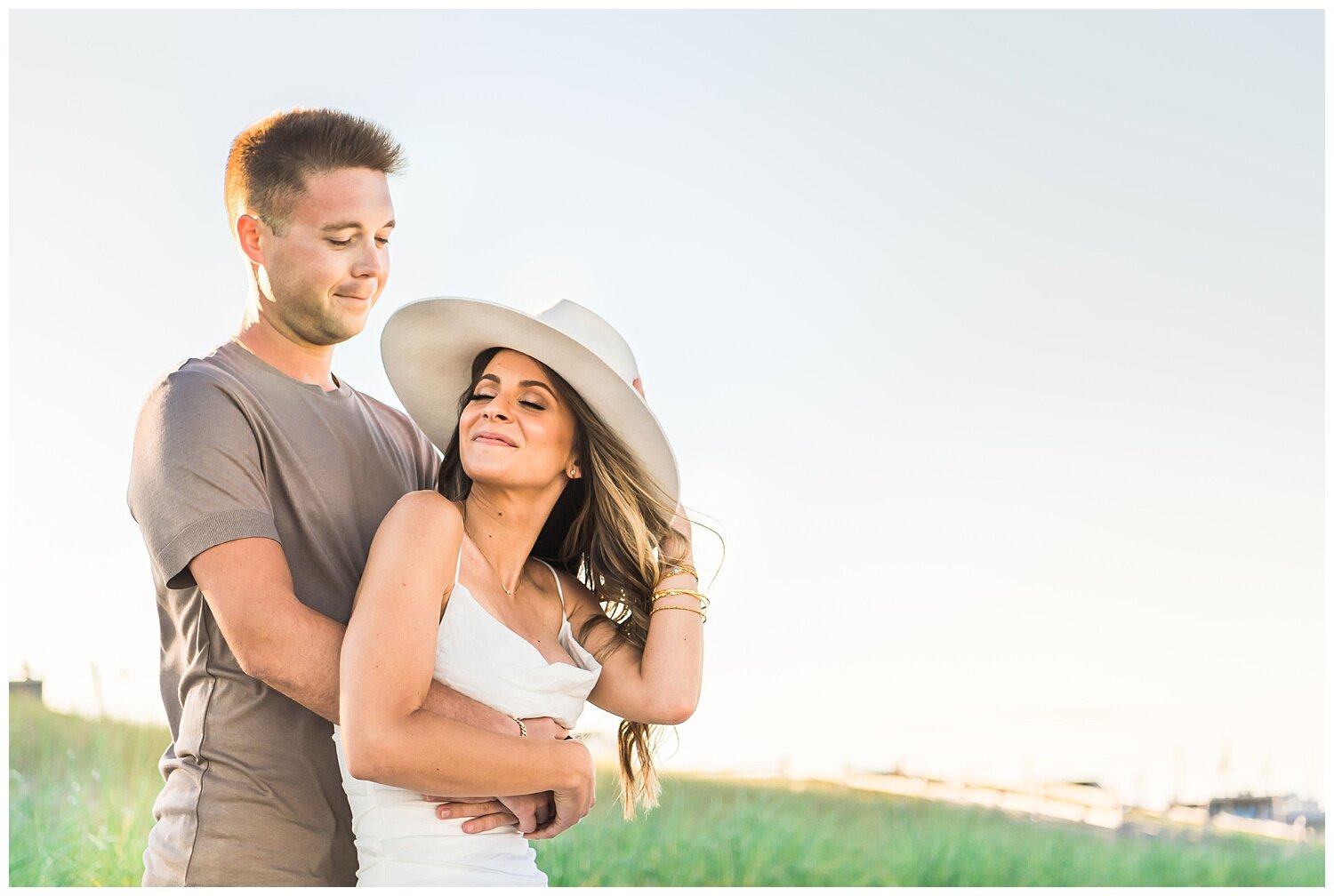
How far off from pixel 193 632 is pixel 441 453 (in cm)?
97

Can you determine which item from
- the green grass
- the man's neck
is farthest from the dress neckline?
the green grass

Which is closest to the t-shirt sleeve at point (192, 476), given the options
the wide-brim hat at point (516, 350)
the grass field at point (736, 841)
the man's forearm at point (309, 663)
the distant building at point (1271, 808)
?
the man's forearm at point (309, 663)

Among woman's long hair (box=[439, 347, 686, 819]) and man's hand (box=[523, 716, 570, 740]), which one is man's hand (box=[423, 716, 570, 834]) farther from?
woman's long hair (box=[439, 347, 686, 819])

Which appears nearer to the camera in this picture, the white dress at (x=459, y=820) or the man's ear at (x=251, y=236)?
the white dress at (x=459, y=820)

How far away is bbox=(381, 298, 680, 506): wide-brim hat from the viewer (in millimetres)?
3291

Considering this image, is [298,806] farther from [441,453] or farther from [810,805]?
[810,805]

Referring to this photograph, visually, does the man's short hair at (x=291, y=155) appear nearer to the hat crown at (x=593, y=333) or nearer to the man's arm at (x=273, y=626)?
the hat crown at (x=593, y=333)

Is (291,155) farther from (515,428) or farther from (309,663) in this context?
(309,663)

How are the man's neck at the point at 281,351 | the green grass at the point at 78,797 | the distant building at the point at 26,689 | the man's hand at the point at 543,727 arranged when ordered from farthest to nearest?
the distant building at the point at 26,689
the green grass at the point at 78,797
the man's neck at the point at 281,351
the man's hand at the point at 543,727

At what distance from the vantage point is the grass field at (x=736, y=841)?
8.21 meters

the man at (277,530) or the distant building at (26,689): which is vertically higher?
the man at (277,530)

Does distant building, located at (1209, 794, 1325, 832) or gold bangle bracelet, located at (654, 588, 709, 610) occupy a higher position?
gold bangle bracelet, located at (654, 588, 709, 610)

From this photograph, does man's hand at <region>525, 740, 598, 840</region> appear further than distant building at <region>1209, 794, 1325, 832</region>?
No

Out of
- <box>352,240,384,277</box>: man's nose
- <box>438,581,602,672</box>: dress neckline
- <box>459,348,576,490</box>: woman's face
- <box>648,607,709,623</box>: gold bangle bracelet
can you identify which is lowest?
<box>438,581,602,672</box>: dress neckline
